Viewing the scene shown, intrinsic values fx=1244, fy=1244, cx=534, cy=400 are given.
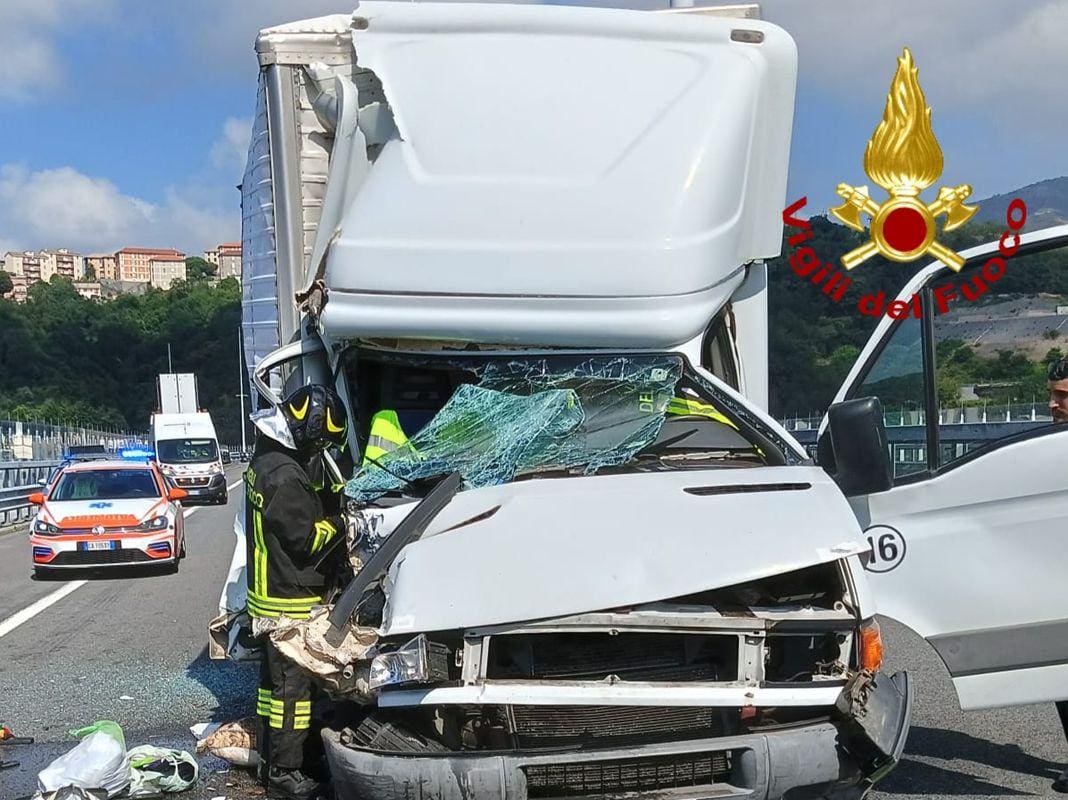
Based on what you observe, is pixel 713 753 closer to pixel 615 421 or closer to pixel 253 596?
pixel 615 421

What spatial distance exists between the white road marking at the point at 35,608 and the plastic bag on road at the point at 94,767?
5549 mm

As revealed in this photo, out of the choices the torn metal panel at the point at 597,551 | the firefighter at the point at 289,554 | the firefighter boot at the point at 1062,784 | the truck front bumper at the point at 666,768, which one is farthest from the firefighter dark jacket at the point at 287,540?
the firefighter boot at the point at 1062,784

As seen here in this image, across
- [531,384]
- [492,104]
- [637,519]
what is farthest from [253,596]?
[492,104]

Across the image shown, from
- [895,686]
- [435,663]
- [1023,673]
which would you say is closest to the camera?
[435,663]

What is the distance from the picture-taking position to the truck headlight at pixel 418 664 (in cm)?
412

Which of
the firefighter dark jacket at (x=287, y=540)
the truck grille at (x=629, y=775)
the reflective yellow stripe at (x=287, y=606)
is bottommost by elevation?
the truck grille at (x=629, y=775)

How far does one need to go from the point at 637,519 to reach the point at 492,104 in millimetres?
2335

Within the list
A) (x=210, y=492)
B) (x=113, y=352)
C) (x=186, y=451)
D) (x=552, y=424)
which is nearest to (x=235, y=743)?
(x=552, y=424)

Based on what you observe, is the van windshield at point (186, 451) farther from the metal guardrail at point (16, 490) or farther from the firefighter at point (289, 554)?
the firefighter at point (289, 554)

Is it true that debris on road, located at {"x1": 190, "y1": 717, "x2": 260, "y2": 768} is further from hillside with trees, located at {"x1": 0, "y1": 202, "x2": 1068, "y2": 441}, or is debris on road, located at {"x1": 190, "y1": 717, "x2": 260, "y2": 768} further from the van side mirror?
hillside with trees, located at {"x1": 0, "y1": 202, "x2": 1068, "y2": 441}

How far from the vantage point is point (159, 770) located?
565cm

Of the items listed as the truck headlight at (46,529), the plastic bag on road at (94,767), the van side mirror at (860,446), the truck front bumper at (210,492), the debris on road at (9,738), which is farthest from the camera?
the truck front bumper at (210,492)

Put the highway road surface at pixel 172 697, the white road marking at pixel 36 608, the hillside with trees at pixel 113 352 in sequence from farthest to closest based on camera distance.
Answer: the hillside with trees at pixel 113 352 → the white road marking at pixel 36 608 → the highway road surface at pixel 172 697

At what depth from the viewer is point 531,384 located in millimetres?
5555
